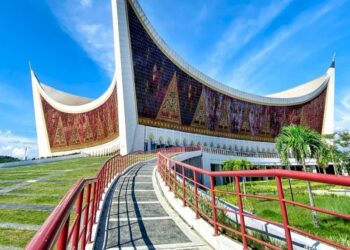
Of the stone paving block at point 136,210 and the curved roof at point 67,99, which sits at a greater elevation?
the curved roof at point 67,99

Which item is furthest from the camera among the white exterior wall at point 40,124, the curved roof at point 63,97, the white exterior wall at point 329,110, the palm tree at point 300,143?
the white exterior wall at point 329,110

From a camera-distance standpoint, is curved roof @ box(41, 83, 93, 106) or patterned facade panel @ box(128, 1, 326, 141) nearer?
patterned facade panel @ box(128, 1, 326, 141)

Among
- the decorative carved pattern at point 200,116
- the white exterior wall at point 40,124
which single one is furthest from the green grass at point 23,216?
the white exterior wall at point 40,124

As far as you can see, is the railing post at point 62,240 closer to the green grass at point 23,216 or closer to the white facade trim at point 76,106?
the green grass at point 23,216

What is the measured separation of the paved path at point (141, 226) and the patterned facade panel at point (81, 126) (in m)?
27.2

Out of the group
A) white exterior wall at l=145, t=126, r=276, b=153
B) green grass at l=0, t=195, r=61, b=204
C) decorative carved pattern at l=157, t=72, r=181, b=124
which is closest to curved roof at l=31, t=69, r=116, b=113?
decorative carved pattern at l=157, t=72, r=181, b=124

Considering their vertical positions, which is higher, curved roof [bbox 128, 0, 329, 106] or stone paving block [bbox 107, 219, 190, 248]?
curved roof [bbox 128, 0, 329, 106]

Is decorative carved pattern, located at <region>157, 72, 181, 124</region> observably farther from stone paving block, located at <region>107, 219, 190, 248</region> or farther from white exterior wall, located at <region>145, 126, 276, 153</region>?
stone paving block, located at <region>107, 219, 190, 248</region>

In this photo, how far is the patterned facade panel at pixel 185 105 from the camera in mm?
30500

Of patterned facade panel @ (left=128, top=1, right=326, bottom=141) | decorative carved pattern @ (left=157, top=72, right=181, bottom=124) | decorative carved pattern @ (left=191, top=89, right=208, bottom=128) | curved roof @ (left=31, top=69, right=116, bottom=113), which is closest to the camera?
patterned facade panel @ (left=128, top=1, right=326, bottom=141)

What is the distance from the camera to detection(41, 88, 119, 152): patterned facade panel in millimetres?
35062

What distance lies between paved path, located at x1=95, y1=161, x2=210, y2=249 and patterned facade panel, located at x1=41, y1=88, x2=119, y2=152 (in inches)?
1071

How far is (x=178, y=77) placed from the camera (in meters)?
34.2

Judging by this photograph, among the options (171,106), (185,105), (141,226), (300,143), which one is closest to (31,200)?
(141,226)
